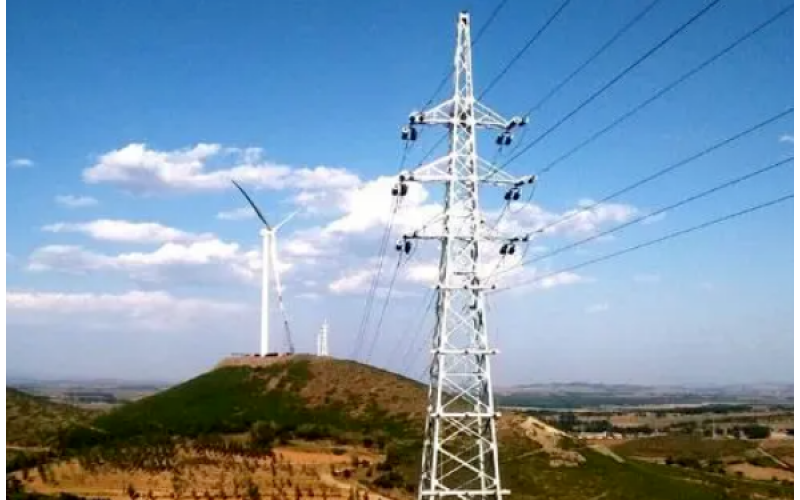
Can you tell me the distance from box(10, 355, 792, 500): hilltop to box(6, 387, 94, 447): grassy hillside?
4.75 m

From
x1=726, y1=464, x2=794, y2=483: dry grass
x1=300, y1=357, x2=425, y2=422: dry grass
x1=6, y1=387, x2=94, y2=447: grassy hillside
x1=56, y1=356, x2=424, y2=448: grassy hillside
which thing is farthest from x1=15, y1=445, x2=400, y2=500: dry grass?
x1=726, y1=464, x2=794, y2=483: dry grass

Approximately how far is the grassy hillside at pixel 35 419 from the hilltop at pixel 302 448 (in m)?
4.75

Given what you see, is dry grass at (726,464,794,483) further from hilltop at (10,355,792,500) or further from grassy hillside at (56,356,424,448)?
grassy hillside at (56,356,424,448)

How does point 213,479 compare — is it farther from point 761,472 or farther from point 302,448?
point 761,472

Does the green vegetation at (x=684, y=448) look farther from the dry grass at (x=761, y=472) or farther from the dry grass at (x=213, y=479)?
the dry grass at (x=213, y=479)

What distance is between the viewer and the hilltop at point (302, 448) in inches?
2926

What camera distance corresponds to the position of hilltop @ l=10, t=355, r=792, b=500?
74.3 m

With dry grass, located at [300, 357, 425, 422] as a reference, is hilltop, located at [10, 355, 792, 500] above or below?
below

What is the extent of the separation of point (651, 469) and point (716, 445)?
6251 cm

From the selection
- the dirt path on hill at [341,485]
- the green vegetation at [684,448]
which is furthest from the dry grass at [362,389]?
the green vegetation at [684,448]

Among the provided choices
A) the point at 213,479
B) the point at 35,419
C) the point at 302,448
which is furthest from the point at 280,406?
the point at 35,419

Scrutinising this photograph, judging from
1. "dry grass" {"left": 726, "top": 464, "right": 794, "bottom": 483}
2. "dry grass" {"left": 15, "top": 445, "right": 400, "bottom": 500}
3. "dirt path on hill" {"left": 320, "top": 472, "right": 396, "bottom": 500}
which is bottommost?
"dry grass" {"left": 726, "top": 464, "right": 794, "bottom": 483}

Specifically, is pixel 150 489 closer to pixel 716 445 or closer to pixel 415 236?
pixel 415 236

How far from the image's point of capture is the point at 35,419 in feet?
399
